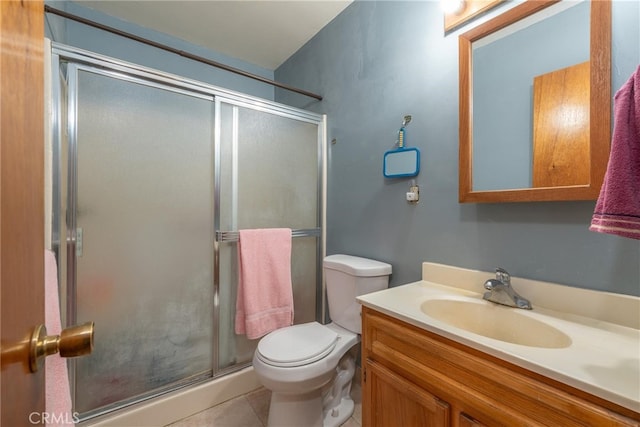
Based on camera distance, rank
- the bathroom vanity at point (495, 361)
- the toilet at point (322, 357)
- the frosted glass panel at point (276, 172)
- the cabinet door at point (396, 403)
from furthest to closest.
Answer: the frosted glass panel at point (276, 172)
the toilet at point (322, 357)
the cabinet door at point (396, 403)
the bathroom vanity at point (495, 361)

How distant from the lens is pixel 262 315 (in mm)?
1638

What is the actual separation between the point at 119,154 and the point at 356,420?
1835 millimetres

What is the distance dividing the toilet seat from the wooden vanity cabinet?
28 centimetres

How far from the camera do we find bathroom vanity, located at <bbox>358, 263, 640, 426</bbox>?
58 cm

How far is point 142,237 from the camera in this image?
1.41 metres

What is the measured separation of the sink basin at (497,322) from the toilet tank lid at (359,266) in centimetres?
39

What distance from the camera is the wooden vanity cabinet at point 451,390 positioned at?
0.59 metres

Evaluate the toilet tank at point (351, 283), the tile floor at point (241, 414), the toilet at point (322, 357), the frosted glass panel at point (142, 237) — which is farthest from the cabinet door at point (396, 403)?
the frosted glass panel at point (142, 237)

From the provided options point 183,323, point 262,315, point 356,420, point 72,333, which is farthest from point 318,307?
point 72,333

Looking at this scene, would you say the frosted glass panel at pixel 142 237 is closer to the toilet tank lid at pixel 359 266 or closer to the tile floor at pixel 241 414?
the tile floor at pixel 241 414

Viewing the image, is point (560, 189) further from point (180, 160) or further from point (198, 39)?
point (198, 39)

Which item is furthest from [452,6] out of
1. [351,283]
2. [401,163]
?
[351,283]

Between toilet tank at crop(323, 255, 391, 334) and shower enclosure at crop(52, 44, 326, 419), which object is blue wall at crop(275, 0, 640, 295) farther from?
shower enclosure at crop(52, 44, 326, 419)

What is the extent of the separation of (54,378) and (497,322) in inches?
55.5
